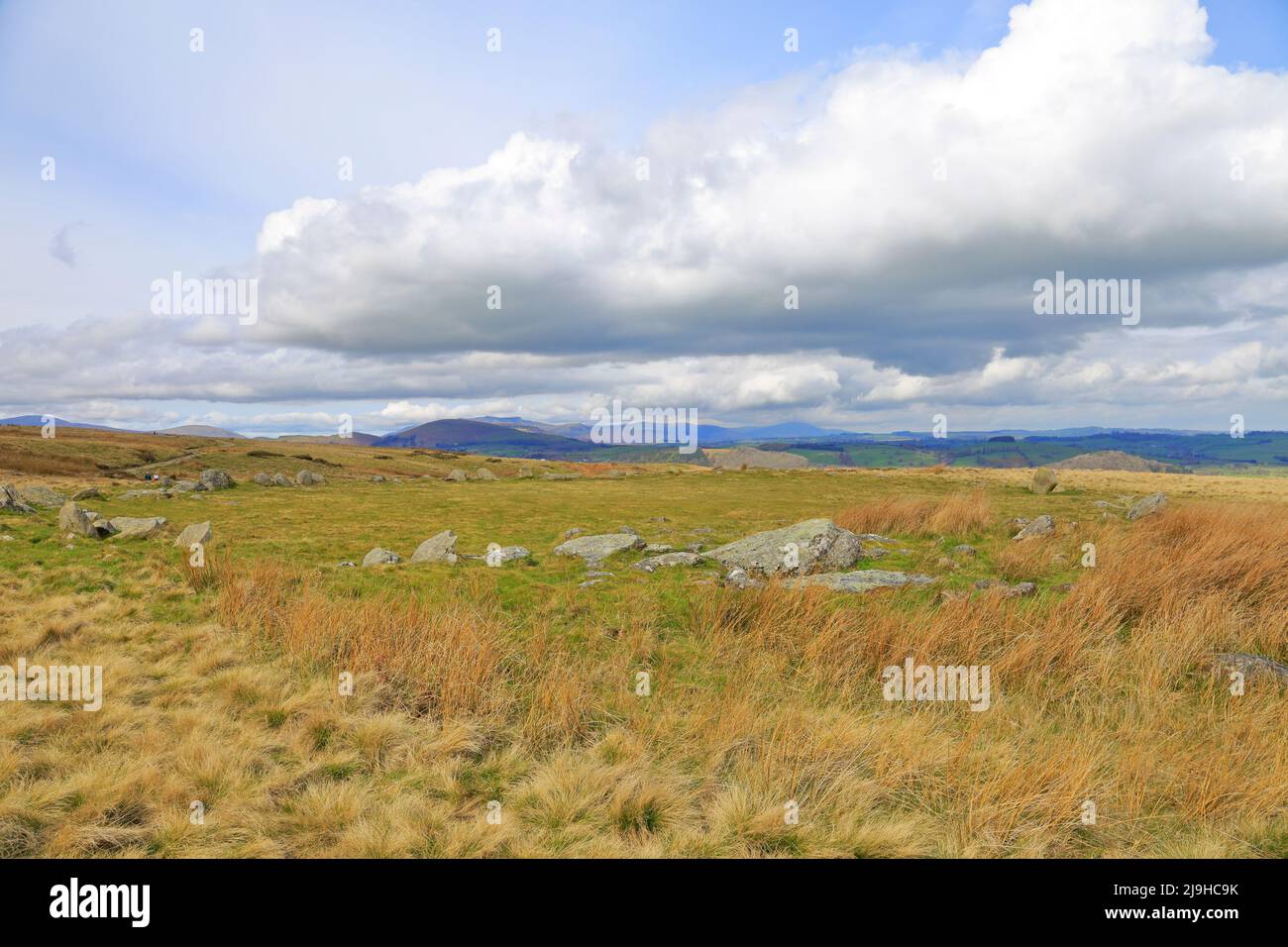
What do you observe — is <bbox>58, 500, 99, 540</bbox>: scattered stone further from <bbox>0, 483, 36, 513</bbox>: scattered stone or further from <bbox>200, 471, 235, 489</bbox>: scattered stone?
<bbox>200, 471, 235, 489</bbox>: scattered stone

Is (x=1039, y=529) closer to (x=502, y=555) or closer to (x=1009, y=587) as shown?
(x=1009, y=587)

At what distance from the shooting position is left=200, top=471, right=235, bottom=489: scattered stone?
40938 millimetres

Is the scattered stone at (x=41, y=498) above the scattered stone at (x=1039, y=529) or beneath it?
above

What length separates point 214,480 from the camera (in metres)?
41.8

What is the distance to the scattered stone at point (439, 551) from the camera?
1723cm

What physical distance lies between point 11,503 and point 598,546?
25.8 metres

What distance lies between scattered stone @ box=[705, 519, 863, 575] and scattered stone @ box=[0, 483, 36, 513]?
94.1ft

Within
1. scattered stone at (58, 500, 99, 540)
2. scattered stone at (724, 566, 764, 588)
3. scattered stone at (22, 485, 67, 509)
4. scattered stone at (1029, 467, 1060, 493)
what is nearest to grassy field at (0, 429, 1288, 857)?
scattered stone at (724, 566, 764, 588)
